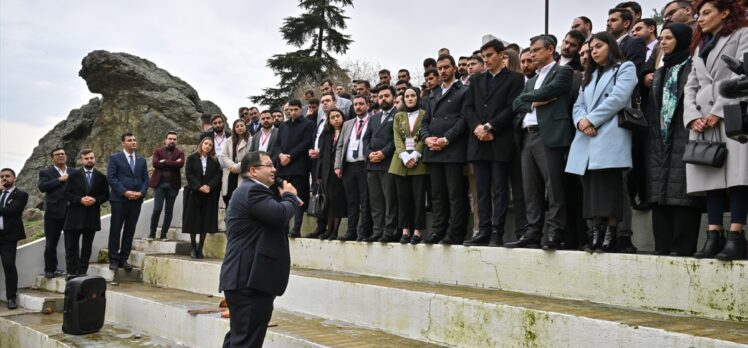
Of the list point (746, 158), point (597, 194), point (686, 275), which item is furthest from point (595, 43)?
point (686, 275)

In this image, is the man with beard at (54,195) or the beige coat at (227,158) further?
the man with beard at (54,195)

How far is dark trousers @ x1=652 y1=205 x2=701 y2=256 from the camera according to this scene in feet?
14.6

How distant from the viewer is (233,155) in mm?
9500

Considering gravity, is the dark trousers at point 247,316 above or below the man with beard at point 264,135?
below

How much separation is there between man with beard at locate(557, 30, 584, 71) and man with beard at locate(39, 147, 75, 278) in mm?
7161

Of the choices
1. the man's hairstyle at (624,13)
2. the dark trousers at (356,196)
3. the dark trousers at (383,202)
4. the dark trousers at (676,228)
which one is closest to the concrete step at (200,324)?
the dark trousers at (383,202)

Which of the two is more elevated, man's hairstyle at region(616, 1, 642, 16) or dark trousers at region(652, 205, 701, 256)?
man's hairstyle at region(616, 1, 642, 16)

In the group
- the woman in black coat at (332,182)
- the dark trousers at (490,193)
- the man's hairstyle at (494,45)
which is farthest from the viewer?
the woman in black coat at (332,182)

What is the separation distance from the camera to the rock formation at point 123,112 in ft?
57.6

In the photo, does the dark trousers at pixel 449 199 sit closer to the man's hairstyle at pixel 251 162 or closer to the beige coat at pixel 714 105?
the man's hairstyle at pixel 251 162

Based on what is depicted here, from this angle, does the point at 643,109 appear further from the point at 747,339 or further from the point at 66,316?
the point at 66,316

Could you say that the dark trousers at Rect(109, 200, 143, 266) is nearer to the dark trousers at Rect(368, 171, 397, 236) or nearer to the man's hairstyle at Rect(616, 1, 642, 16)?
the dark trousers at Rect(368, 171, 397, 236)

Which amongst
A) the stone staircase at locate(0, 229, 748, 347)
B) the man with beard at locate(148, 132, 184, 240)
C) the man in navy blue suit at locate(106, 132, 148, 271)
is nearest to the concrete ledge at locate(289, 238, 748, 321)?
the stone staircase at locate(0, 229, 748, 347)

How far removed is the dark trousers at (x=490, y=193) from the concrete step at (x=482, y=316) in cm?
67
